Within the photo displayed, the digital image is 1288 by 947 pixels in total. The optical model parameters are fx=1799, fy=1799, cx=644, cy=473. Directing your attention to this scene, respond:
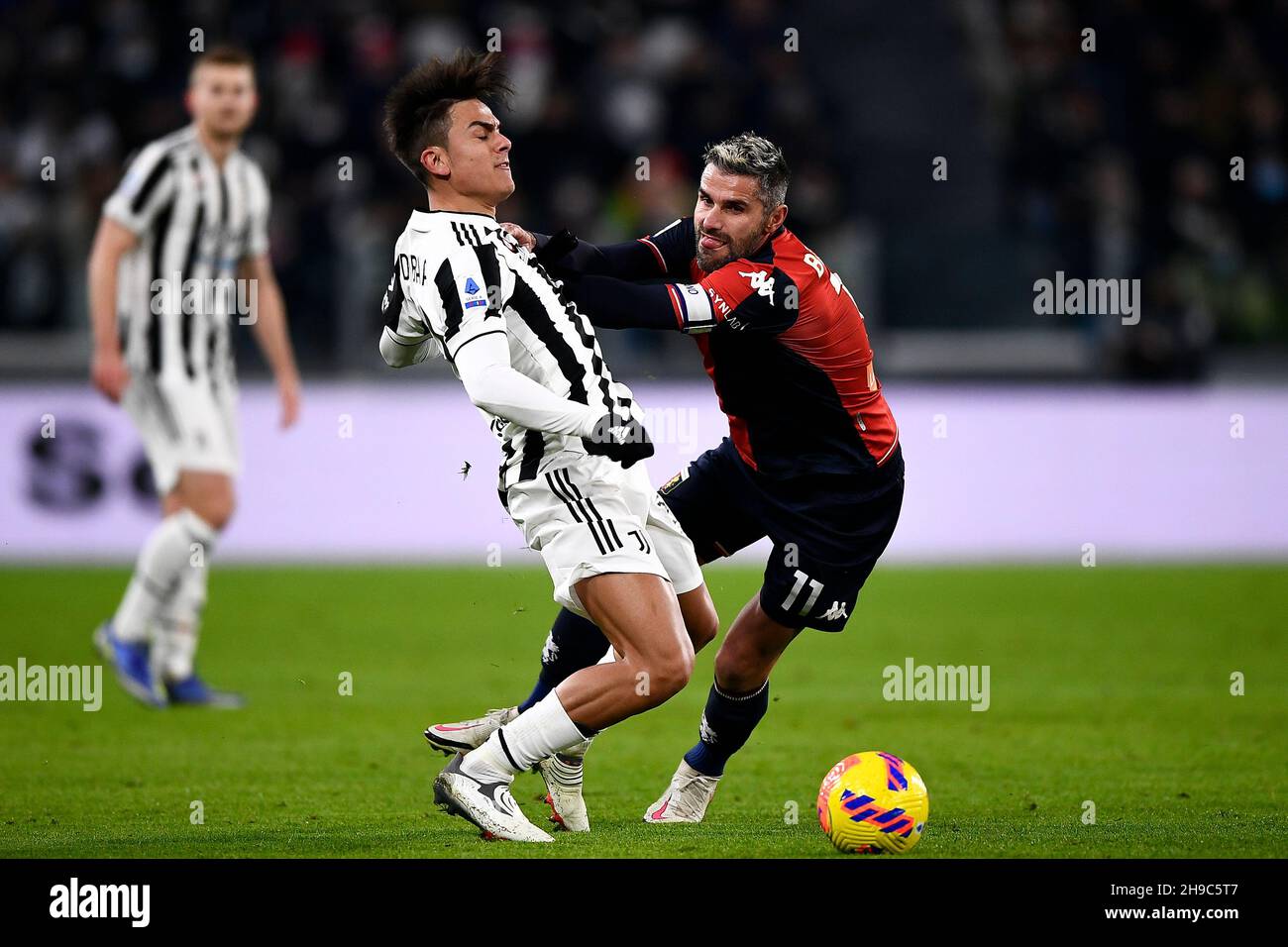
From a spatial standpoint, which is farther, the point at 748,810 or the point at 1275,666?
the point at 1275,666

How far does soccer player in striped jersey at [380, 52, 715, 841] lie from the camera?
16.9 feet

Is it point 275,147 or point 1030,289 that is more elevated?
point 275,147

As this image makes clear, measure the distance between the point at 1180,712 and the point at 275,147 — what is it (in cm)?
1029

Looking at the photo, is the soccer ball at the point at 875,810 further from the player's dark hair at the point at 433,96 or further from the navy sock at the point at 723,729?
the player's dark hair at the point at 433,96

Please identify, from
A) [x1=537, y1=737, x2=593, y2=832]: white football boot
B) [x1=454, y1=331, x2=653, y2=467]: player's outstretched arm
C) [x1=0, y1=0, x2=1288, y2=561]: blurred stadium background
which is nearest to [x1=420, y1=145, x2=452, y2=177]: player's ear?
[x1=454, y1=331, x2=653, y2=467]: player's outstretched arm

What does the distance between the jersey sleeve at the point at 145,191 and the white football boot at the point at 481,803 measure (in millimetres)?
4523

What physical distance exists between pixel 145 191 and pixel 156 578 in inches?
74.7

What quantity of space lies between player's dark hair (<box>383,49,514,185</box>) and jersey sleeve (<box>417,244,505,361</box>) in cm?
43

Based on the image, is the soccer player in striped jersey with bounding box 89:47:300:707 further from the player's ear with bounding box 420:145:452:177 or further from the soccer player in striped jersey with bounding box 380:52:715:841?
the player's ear with bounding box 420:145:452:177

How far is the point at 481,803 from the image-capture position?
17.3ft

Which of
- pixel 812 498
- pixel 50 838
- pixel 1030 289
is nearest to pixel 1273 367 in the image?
pixel 1030 289

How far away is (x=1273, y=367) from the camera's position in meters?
14.8

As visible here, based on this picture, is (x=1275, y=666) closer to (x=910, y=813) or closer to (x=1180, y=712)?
(x=1180, y=712)

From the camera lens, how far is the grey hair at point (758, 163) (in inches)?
222
